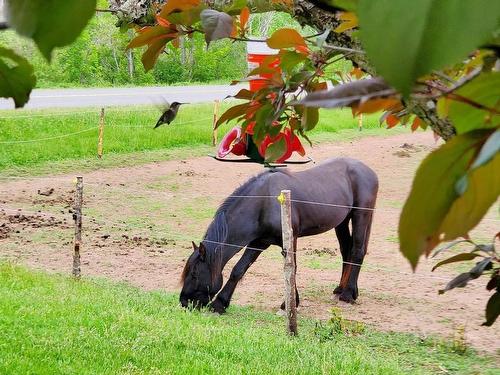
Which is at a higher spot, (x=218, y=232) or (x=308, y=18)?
(x=308, y=18)

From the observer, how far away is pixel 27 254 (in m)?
6.15

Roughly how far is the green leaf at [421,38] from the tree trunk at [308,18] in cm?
60

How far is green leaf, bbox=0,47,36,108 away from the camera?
348mm

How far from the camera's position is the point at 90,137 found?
10.1 metres

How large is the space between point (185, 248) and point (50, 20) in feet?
21.4

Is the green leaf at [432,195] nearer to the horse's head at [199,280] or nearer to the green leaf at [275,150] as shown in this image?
the green leaf at [275,150]

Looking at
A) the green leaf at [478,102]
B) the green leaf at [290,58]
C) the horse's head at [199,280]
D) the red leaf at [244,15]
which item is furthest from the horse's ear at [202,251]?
the green leaf at [478,102]

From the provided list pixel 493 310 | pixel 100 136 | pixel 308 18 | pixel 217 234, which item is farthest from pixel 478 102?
pixel 100 136

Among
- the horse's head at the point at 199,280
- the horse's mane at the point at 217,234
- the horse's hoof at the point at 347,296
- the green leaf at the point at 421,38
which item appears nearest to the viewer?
the green leaf at the point at 421,38

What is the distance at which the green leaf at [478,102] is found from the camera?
24 cm

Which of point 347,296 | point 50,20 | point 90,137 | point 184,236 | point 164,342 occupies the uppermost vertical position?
point 50,20

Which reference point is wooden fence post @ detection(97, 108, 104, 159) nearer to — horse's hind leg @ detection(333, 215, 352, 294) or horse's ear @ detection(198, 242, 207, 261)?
horse's hind leg @ detection(333, 215, 352, 294)

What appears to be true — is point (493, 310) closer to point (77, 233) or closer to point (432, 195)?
point (432, 195)

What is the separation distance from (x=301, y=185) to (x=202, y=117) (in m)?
6.55
